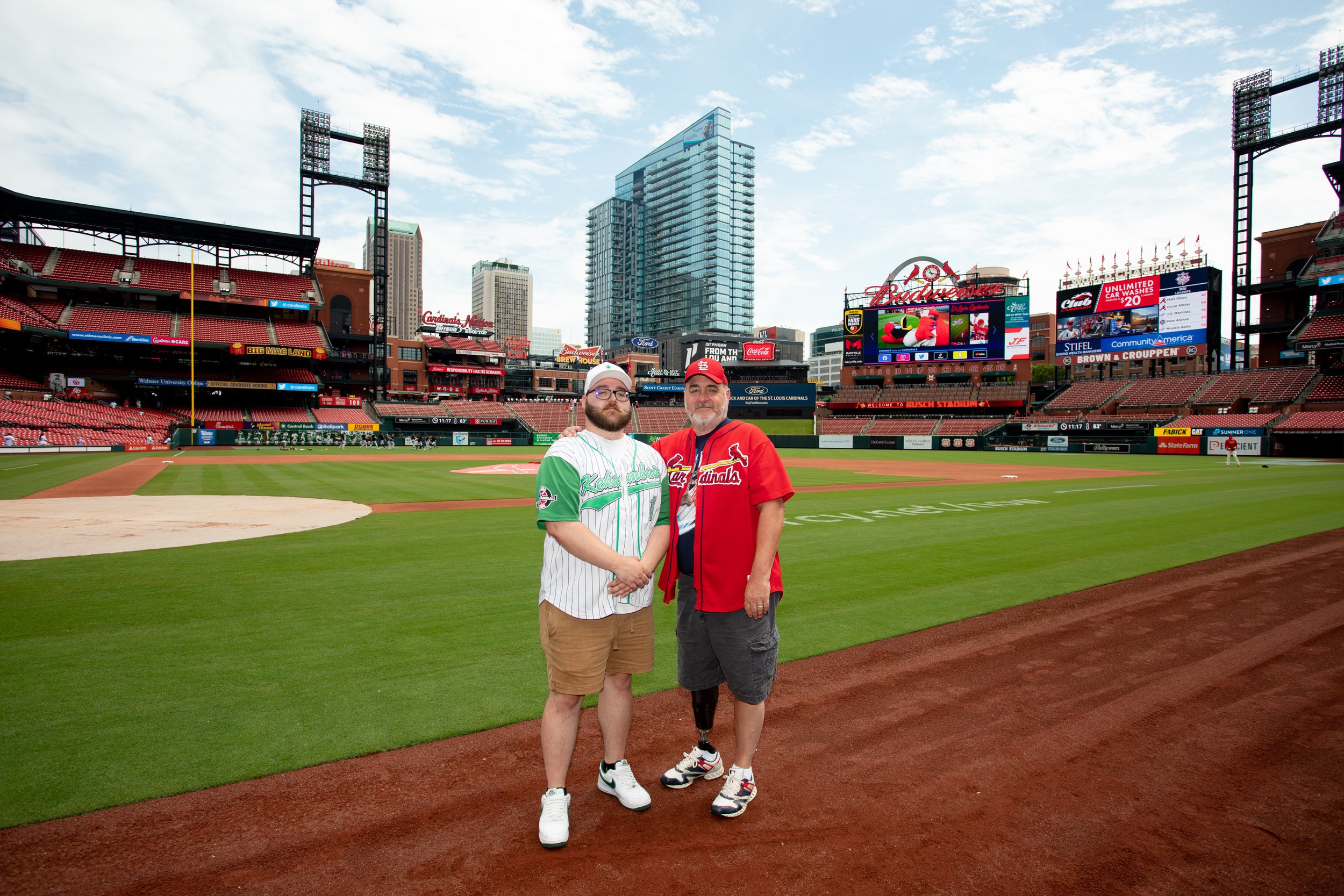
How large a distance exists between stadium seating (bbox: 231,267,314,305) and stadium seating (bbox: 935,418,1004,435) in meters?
59.1

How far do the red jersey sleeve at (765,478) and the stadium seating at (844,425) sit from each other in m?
61.2

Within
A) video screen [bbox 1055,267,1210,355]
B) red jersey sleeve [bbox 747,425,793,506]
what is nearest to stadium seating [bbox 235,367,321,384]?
red jersey sleeve [bbox 747,425,793,506]

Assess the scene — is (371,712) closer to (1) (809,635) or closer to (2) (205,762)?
(2) (205,762)

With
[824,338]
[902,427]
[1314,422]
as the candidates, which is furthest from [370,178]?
[824,338]

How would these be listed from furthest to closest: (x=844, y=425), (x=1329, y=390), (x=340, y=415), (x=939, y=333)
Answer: (x=844, y=425) < (x=939, y=333) < (x=340, y=415) < (x=1329, y=390)

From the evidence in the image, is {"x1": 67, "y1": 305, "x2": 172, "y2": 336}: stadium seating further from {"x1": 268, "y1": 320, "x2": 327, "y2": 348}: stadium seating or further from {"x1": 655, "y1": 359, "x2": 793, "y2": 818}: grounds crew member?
{"x1": 655, "y1": 359, "x2": 793, "y2": 818}: grounds crew member

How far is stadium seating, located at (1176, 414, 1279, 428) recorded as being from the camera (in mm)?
44375

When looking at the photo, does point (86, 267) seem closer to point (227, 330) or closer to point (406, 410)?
point (227, 330)

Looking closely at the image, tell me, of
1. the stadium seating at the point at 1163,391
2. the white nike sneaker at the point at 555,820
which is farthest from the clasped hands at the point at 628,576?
the stadium seating at the point at 1163,391

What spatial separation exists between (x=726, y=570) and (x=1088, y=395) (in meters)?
65.9

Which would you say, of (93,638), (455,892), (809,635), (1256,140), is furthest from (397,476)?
(1256,140)

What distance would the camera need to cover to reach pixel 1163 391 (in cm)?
5350

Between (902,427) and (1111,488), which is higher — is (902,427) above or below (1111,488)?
above

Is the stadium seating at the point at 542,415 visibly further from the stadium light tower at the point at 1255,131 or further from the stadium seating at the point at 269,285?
the stadium light tower at the point at 1255,131
